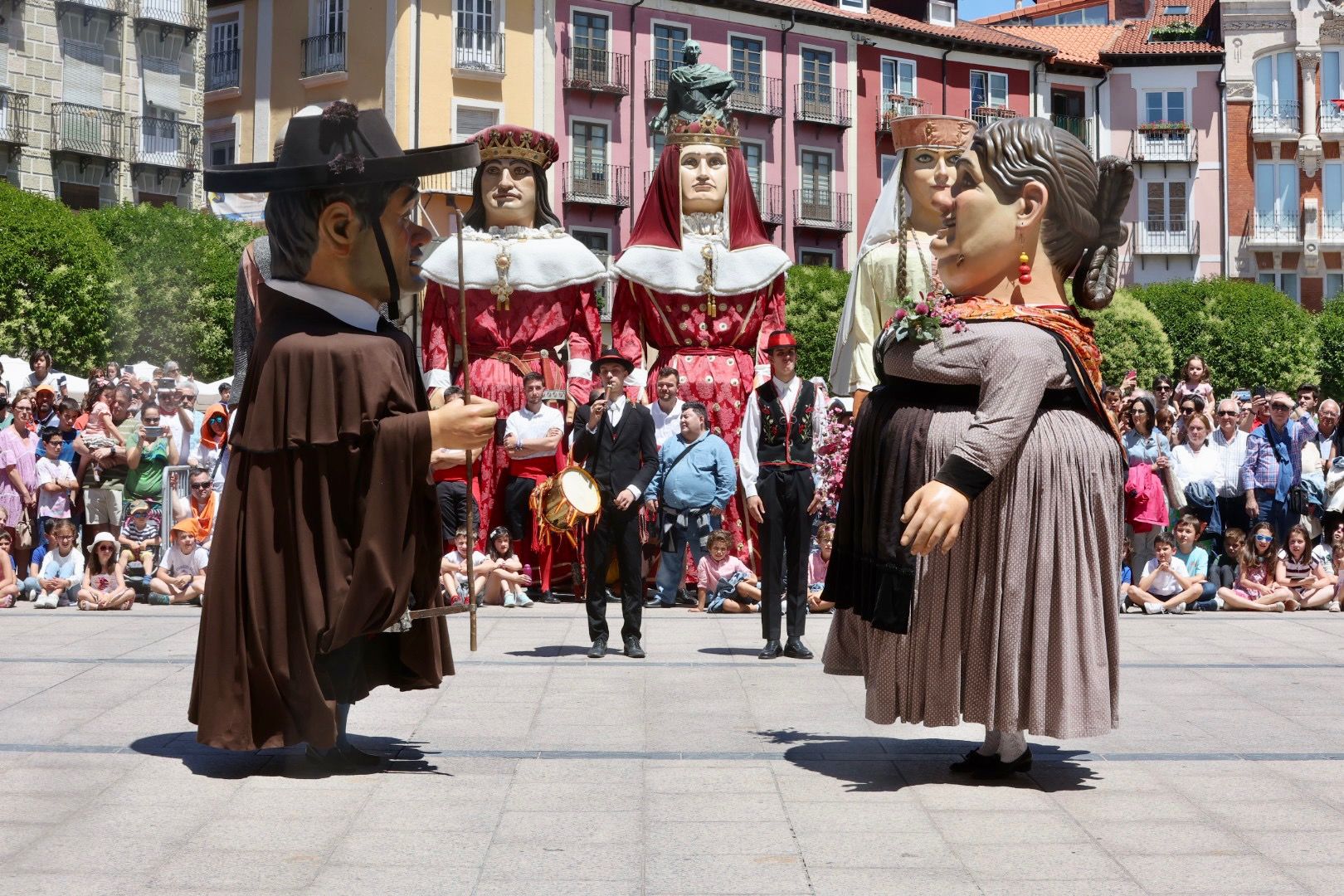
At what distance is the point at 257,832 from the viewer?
5332 mm

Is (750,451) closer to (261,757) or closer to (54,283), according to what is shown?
(261,757)

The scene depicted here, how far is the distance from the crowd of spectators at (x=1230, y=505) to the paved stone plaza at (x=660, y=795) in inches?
172

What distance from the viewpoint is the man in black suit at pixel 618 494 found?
32.3 feet

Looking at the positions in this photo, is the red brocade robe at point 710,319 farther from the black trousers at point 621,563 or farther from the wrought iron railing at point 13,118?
the wrought iron railing at point 13,118

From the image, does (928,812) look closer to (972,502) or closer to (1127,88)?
(972,502)

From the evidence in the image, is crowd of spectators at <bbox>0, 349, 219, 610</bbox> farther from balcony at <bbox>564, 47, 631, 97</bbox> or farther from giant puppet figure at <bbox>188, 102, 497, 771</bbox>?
balcony at <bbox>564, 47, 631, 97</bbox>

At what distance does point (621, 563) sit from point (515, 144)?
4254 millimetres

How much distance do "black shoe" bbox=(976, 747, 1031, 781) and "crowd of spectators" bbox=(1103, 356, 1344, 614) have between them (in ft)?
22.3

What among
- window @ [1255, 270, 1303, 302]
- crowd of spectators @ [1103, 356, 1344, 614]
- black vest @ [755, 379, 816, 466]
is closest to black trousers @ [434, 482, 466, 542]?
black vest @ [755, 379, 816, 466]

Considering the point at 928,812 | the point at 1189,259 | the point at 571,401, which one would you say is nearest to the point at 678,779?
the point at 928,812

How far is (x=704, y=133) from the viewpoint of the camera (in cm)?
1345

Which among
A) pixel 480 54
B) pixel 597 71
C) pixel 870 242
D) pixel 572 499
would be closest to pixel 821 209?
pixel 597 71

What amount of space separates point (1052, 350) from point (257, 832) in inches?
119

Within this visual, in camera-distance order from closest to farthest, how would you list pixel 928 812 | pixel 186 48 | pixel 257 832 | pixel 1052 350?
pixel 257 832 < pixel 928 812 < pixel 1052 350 < pixel 186 48
